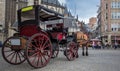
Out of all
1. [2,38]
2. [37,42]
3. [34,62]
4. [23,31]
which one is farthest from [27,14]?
[2,38]

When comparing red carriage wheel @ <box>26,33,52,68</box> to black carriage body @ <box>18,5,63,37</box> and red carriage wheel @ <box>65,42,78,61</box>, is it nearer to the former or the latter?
black carriage body @ <box>18,5,63,37</box>

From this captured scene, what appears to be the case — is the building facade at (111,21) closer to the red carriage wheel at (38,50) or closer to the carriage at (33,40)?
the carriage at (33,40)

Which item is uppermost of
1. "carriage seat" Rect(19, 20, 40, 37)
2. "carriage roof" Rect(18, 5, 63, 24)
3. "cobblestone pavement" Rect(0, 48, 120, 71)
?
"carriage roof" Rect(18, 5, 63, 24)

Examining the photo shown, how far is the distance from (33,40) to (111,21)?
218ft

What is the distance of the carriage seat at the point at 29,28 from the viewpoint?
1324cm

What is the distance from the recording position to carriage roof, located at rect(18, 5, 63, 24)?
13133 mm

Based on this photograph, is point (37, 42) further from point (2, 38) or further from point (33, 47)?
point (2, 38)

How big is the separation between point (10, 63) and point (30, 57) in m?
2.01

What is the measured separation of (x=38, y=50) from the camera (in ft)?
41.1

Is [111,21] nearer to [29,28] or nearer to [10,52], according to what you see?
[10,52]

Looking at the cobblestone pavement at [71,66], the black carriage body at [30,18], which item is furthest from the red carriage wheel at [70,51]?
the black carriage body at [30,18]

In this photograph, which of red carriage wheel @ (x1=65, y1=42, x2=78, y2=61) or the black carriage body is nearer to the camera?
the black carriage body

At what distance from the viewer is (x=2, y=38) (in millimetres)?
69438

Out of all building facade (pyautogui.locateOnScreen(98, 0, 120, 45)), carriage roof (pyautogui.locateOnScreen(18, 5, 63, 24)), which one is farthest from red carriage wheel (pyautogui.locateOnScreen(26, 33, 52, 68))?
building facade (pyautogui.locateOnScreen(98, 0, 120, 45))
